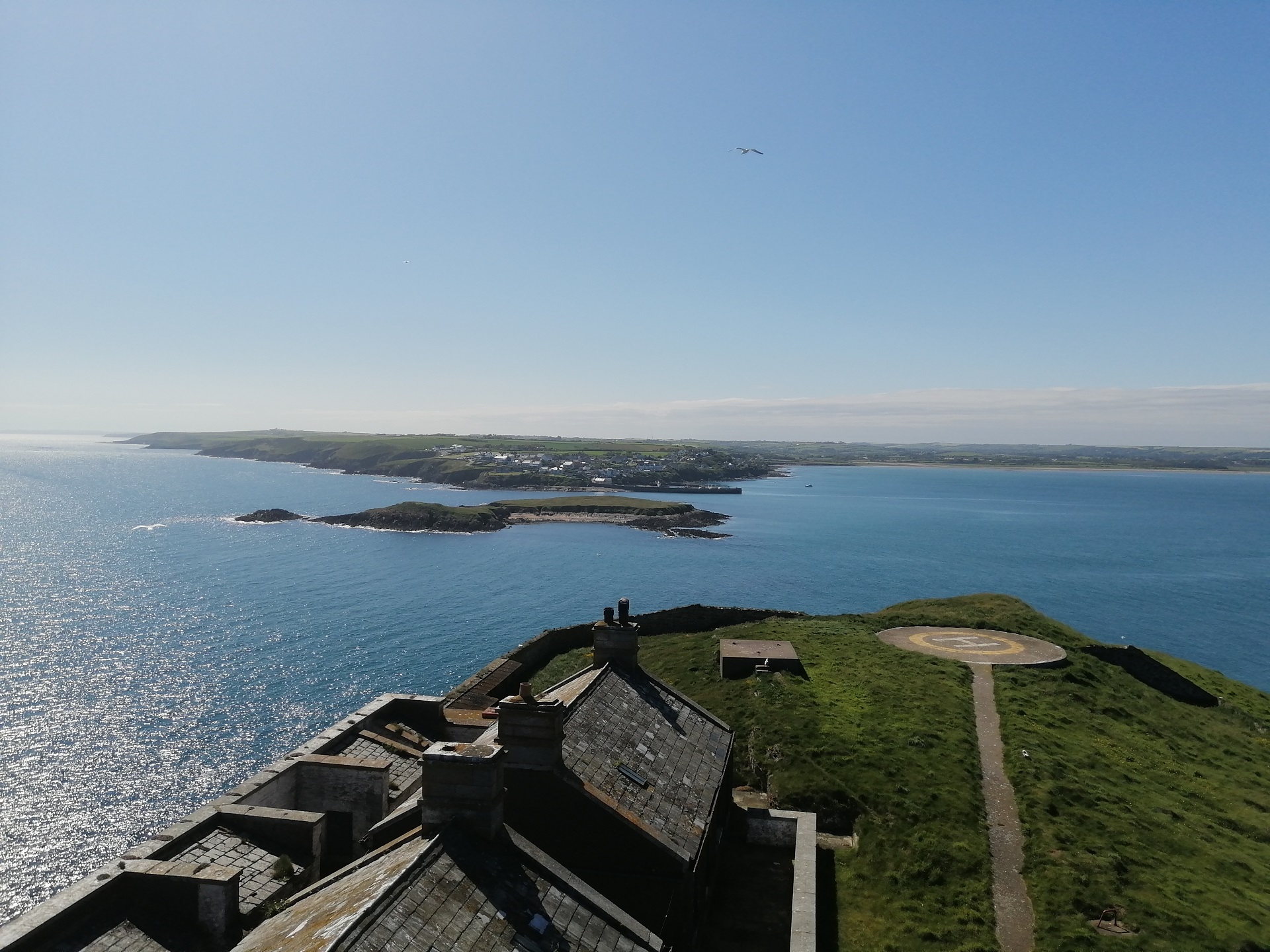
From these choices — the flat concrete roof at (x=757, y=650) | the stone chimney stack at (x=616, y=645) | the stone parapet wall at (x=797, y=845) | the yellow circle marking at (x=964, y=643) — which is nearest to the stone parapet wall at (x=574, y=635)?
the flat concrete roof at (x=757, y=650)

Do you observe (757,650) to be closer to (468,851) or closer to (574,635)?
(574,635)

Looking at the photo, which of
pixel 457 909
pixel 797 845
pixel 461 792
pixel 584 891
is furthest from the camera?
pixel 797 845

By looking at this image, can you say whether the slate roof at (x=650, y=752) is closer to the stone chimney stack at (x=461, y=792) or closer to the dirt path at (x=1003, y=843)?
the stone chimney stack at (x=461, y=792)

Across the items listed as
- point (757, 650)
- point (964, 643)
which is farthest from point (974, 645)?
point (757, 650)

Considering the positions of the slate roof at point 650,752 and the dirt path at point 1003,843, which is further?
the dirt path at point 1003,843

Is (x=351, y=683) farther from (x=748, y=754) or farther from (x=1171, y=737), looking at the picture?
(x=1171, y=737)

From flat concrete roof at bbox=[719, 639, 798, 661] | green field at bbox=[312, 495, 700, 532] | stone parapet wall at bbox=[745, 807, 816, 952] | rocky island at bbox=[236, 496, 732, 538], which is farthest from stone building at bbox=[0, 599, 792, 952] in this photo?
green field at bbox=[312, 495, 700, 532]
